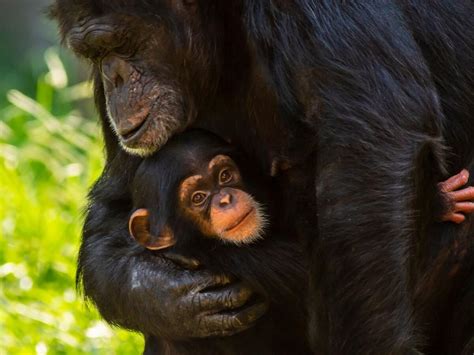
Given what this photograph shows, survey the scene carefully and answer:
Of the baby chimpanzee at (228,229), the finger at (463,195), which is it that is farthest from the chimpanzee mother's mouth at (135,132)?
the finger at (463,195)

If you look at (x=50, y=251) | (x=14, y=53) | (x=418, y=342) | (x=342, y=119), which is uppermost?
(x=342, y=119)

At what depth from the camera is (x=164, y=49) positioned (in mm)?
6176

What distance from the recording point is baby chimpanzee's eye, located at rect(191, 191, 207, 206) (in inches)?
241

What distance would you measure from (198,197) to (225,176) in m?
0.18

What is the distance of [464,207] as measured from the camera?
577cm

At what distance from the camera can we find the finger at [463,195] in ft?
18.7

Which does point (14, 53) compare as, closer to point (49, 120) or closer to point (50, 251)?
point (49, 120)

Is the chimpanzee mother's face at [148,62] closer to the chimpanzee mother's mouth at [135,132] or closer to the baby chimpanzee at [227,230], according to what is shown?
the chimpanzee mother's mouth at [135,132]

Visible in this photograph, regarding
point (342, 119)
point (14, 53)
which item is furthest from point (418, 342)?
point (14, 53)

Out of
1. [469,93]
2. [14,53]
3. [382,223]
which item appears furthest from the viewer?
[14,53]

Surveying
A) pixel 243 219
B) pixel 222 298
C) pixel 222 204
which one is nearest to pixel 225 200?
pixel 222 204

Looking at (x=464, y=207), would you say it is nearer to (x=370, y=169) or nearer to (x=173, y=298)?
(x=370, y=169)

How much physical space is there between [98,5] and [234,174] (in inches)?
43.4

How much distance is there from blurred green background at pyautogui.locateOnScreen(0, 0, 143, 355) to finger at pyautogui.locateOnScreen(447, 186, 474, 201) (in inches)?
100
